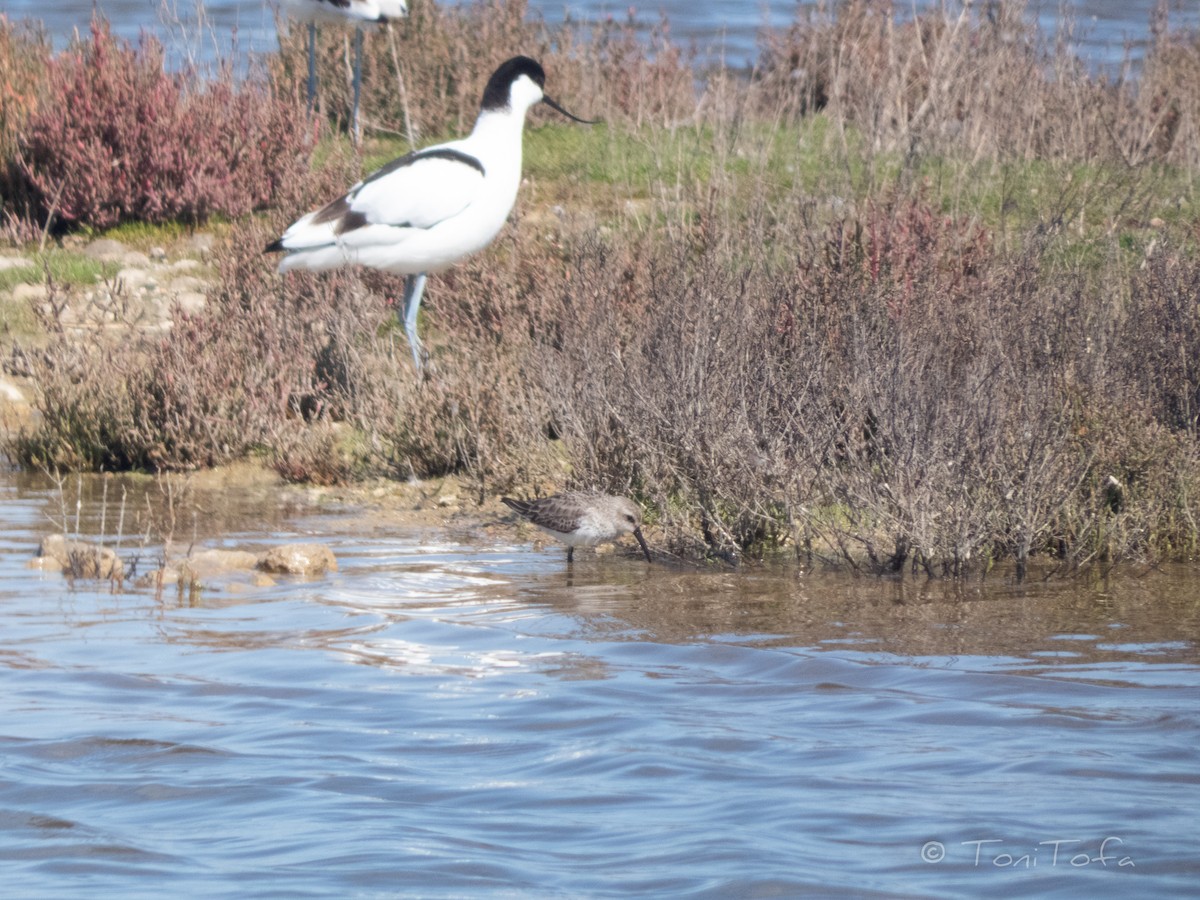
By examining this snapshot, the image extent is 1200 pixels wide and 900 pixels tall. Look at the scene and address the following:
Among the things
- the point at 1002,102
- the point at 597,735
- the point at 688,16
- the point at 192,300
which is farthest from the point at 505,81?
the point at 688,16

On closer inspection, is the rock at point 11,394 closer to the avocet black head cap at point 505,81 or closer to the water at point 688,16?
the avocet black head cap at point 505,81

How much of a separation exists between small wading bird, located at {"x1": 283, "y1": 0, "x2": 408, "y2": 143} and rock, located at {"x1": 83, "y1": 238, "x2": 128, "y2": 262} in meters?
1.85

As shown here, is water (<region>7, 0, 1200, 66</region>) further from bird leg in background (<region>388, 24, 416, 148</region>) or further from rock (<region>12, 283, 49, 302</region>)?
rock (<region>12, 283, 49, 302</region>)

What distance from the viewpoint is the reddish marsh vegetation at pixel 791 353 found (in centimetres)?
616

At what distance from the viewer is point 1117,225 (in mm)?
8852

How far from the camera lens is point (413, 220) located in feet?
28.2

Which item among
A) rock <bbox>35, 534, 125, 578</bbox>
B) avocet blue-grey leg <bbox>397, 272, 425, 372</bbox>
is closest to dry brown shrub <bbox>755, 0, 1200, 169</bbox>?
avocet blue-grey leg <bbox>397, 272, 425, 372</bbox>

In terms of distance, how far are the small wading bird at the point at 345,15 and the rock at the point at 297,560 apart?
19.8ft

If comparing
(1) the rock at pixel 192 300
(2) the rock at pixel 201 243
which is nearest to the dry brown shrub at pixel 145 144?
(2) the rock at pixel 201 243

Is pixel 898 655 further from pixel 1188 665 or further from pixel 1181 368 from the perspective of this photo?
pixel 1181 368

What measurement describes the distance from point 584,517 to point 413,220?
111 inches

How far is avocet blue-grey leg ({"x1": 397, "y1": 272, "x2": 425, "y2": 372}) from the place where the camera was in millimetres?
8422

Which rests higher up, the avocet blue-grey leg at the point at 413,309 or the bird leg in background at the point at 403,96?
the bird leg in background at the point at 403,96

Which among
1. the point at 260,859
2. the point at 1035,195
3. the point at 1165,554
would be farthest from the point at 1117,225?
the point at 260,859
